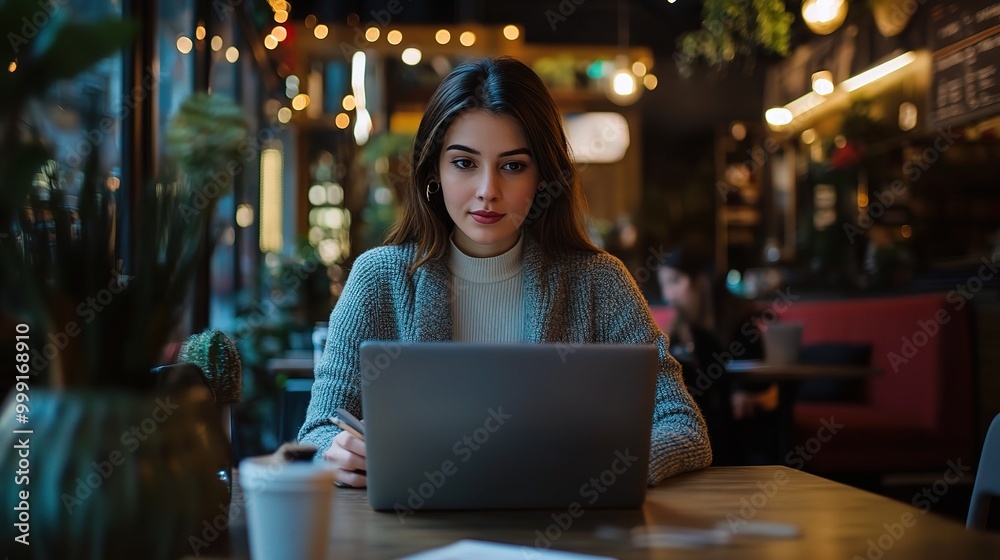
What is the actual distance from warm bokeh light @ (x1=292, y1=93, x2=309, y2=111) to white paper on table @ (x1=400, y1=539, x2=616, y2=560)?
7.14 metres

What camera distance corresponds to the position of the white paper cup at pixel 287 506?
78cm

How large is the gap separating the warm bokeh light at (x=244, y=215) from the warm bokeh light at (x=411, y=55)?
253 cm

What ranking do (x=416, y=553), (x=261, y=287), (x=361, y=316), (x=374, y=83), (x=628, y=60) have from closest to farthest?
(x=416, y=553) < (x=361, y=316) < (x=261, y=287) < (x=628, y=60) < (x=374, y=83)

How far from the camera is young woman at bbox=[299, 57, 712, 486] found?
169 centimetres

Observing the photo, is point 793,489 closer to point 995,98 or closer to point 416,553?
point 416,553

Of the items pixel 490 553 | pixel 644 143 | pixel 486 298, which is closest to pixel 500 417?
pixel 490 553

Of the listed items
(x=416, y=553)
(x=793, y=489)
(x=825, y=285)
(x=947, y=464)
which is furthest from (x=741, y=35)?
(x=416, y=553)

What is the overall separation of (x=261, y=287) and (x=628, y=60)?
13.7ft

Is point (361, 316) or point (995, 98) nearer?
point (361, 316)

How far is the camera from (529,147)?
5.63 feet

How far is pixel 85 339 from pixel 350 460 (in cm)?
68

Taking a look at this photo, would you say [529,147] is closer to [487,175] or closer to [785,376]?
[487,175]

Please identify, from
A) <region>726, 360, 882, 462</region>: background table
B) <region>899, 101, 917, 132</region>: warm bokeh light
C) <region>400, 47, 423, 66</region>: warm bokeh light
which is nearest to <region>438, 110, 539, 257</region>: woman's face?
<region>726, 360, 882, 462</region>: background table

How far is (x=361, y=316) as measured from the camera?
175cm
